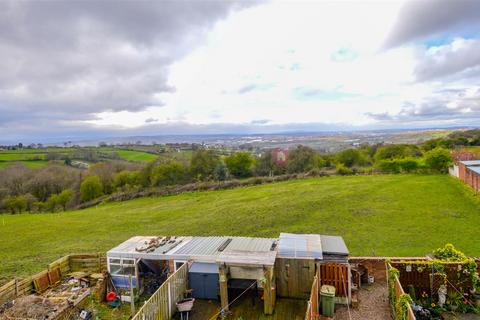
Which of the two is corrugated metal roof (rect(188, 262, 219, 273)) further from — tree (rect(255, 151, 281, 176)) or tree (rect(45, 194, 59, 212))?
tree (rect(45, 194, 59, 212))

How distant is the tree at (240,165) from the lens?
169 feet

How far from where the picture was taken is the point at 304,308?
11.3 meters

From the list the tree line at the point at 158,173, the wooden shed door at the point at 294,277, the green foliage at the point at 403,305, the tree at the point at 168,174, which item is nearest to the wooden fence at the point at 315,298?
the wooden shed door at the point at 294,277

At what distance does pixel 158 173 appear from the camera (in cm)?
4744

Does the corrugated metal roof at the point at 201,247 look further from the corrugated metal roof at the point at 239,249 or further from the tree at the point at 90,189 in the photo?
the tree at the point at 90,189

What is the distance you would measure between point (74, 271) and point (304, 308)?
1211 cm

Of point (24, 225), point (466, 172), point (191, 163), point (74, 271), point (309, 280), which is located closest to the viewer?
point (309, 280)

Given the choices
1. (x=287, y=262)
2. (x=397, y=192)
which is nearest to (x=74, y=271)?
(x=287, y=262)

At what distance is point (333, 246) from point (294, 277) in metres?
2.09

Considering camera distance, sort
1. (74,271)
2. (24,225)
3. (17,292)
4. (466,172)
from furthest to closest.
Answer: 1. (24,225)
2. (466,172)
3. (74,271)
4. (17,292)

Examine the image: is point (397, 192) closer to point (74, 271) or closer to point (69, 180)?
point (74, 271)

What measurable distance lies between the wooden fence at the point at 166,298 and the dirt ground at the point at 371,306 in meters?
5.87

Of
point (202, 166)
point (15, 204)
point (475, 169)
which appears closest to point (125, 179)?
point (202, 166)

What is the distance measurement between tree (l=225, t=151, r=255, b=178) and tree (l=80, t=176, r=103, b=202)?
21.3 meters
